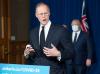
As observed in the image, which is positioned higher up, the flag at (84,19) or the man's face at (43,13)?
the man's face at (43,13)

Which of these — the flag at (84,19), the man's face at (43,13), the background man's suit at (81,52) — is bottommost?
the background man's suit at (81,52)

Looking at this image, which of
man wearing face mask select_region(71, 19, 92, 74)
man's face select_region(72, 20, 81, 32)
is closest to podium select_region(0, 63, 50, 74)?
man wearing face mask select_region(71, 19, 92, 74)

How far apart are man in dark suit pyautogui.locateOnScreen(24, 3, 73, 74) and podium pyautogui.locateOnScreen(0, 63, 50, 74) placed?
409 mm

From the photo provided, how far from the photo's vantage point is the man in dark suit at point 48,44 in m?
2.59

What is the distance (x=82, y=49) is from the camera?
573cm

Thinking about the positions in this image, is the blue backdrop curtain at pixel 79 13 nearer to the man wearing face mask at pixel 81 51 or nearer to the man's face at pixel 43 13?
the man wearing face mask at pixel 81 51

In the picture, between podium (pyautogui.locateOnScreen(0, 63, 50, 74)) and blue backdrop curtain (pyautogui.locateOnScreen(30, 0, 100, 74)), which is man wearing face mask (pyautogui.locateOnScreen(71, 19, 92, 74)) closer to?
blue backdrop curtain (pyautogui.locateOnScreen(30, 0, 100, 74))

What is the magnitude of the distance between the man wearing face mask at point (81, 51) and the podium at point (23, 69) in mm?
3487

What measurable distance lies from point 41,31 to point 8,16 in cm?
437

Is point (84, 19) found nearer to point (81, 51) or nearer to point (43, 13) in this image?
point (81, 51)

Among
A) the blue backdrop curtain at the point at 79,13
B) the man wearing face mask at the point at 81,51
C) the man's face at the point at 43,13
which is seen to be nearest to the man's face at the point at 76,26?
the man wearing face mask at the point at 81,51

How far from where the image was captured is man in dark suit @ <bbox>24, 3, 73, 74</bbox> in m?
2.59

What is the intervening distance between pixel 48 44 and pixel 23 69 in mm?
549

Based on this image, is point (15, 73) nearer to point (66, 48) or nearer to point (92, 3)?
point (66, 48)
